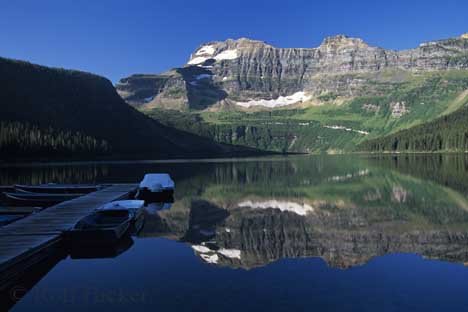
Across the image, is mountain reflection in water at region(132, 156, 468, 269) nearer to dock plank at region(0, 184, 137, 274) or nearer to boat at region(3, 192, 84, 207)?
dock plank at region(0, 184, 137, 274)

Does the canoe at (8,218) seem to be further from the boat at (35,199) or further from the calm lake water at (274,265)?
the boat at (35,199)

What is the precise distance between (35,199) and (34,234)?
27711 mm

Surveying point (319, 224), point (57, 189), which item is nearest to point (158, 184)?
point (57, 189)

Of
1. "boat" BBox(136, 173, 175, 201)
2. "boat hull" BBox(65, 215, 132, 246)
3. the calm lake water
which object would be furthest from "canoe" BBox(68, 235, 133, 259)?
"boat" BBox(136, 173, 175, 201)

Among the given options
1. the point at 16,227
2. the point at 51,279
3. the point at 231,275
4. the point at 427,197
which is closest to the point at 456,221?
the point at 427,197

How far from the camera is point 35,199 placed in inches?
2307

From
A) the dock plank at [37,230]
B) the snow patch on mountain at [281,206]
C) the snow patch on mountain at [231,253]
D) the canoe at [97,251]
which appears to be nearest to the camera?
the dock plank at [37,230]

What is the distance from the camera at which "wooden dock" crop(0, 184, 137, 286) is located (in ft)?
85.8

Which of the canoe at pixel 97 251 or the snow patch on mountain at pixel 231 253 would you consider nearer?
the canoe at pixel 97 251

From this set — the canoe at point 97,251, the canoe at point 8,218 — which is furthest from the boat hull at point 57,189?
the canoe at point 97,251

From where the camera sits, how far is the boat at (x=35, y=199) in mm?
57859

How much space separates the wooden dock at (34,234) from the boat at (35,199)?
7954 millimetres

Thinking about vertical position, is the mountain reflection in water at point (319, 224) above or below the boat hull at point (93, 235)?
below

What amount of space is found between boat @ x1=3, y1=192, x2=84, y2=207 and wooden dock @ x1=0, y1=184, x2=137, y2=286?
7.95 metres
